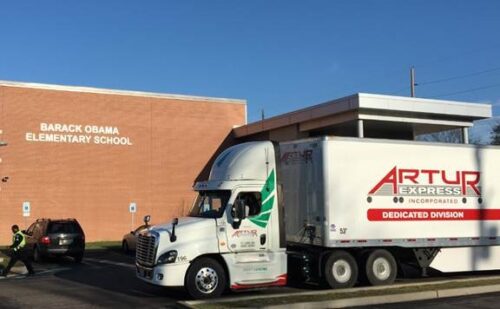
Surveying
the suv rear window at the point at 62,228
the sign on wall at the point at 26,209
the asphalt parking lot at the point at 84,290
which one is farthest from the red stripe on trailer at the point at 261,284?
the sign on wall at the point at 26,209

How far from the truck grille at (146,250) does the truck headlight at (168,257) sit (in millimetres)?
207

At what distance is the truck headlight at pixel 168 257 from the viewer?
12.9 metres

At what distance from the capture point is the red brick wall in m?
34.3

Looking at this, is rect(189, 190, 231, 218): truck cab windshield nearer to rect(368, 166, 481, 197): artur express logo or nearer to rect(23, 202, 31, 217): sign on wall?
rect(368, 166, 481, 197): artur express logo

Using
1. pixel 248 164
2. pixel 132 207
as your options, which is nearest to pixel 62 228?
pixel 132 207

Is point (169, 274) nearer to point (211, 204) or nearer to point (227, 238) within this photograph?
point (227, 238)

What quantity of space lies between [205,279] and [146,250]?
1.48 m

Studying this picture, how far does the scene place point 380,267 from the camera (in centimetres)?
1540

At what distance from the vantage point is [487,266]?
16.9 m

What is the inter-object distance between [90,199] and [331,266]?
24072 mm

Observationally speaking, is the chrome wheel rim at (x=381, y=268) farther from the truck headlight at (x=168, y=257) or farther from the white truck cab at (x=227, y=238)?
the truck headlight at (x=168, y=257)

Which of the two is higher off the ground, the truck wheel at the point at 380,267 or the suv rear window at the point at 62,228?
the suv rear window at the point at 62,228

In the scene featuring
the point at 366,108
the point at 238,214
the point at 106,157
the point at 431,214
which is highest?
the point at 366,108

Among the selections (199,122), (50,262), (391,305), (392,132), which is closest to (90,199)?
(199,122)
